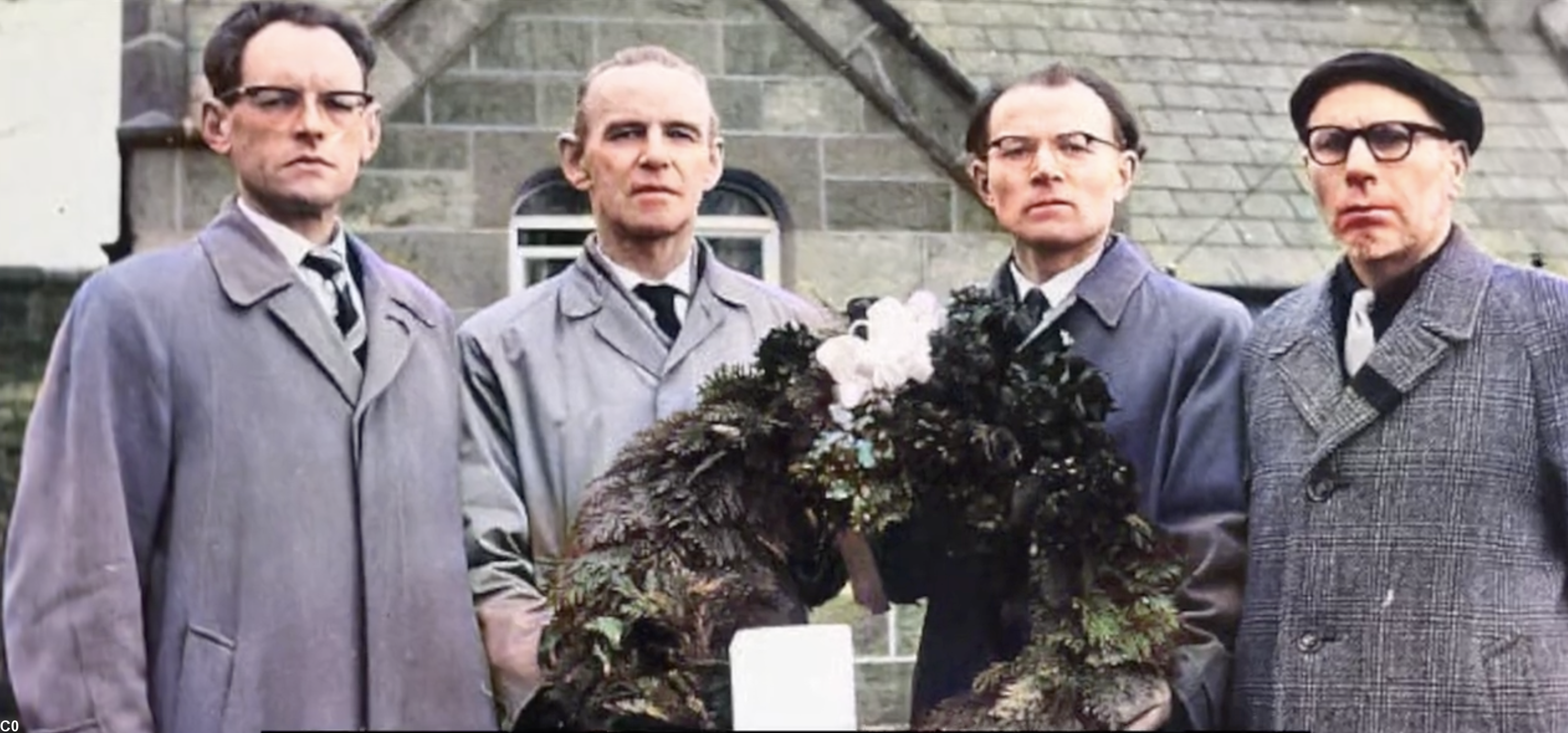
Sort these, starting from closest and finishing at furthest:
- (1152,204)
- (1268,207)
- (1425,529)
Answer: (1425,529) → (1152,204) → (1268,207)

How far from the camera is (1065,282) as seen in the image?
4.05m

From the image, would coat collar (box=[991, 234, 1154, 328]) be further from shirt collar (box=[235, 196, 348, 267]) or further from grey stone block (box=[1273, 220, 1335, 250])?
grey stone block (box=[1273, 220, 1335, 250])

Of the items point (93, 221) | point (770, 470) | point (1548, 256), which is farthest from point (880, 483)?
point (1548, 256)

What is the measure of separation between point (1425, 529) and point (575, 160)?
5.32 ft

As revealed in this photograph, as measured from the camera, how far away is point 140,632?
11.9 ft

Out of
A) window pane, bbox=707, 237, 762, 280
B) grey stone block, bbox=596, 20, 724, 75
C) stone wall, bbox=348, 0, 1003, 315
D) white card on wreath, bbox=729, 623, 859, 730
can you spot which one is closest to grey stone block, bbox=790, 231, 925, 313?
stone wall, bbox=348, 0, 1003, 315

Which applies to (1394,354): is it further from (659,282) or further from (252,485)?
(252,485)

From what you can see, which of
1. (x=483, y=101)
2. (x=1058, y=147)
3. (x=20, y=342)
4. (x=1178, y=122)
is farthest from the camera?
(x=1178, y=122)

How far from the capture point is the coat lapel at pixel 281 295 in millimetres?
3789

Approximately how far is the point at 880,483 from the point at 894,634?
5628 mm

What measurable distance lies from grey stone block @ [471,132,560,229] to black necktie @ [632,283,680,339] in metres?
5.94

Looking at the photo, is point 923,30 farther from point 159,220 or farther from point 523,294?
point 523,294

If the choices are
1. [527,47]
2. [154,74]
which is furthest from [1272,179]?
[154,74]

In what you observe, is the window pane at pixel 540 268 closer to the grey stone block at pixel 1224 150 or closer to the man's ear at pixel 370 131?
the grey stone block at pixel 1224 150
